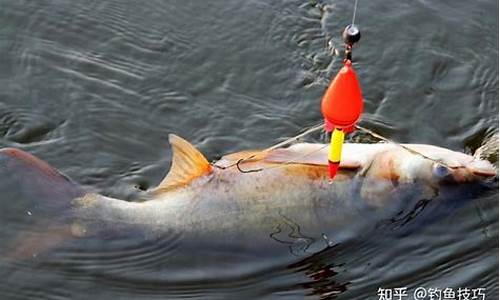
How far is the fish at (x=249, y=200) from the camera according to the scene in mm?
5508

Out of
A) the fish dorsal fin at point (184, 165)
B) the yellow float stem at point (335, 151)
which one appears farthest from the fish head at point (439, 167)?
the fish dorsal fin at point (184, 165)

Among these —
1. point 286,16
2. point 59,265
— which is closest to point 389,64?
point 286,16

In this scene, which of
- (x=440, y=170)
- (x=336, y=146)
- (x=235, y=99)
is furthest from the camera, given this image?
(x=235, y=99)

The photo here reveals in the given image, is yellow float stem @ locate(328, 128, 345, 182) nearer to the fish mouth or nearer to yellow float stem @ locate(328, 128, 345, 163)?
yellow float stem @ locate(328, 128, 345, 163)

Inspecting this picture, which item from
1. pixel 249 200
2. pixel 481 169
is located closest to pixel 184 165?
pixel 249 200

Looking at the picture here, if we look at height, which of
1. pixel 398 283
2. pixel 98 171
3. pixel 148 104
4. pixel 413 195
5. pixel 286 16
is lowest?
pixel 398 283

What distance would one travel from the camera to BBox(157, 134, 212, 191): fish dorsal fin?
5.52m

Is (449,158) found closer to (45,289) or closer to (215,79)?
(215,79)

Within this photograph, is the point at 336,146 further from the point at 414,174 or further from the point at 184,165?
the point at 184,165

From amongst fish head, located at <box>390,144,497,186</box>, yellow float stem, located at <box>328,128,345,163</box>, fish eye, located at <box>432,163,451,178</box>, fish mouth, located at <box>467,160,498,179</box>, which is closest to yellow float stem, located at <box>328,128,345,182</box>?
yellow float stem, located at <box>328,128,345,163</box>

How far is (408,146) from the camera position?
5828 mm

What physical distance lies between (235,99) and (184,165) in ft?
3.67

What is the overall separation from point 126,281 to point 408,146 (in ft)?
6.15

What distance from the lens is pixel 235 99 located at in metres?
6.55
